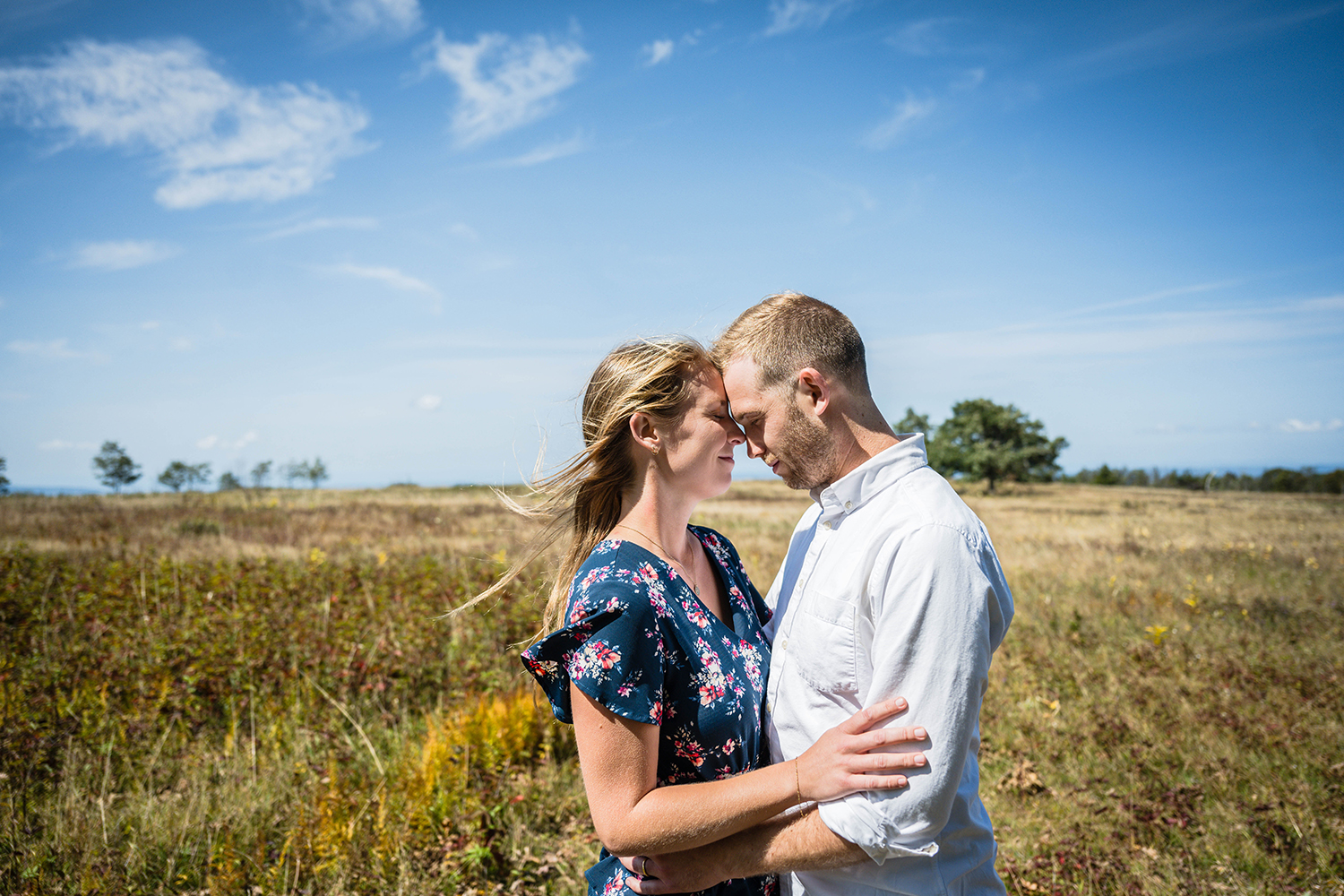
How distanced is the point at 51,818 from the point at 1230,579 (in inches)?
549

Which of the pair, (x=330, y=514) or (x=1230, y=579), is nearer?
(x=1230, y=579)

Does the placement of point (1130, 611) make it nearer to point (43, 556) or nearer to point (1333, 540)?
point (1333, 540)

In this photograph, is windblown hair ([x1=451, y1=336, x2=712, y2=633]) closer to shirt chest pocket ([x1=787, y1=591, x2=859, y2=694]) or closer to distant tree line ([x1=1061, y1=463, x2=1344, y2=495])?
shirt chest pocket ([x1=787, y1=591, x2=859, y2=694])

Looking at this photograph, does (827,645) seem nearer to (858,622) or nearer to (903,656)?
(858,622)

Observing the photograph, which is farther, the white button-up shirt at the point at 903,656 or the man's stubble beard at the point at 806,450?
the man's stubble beard at the point at 806,450

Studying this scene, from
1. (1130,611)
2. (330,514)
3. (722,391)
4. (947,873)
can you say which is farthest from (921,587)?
(330,514)

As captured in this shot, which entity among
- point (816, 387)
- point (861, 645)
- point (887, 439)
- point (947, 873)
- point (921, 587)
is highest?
point (816, 387)

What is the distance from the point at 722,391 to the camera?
90.4 inches

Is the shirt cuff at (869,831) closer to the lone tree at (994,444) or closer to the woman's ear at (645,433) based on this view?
the woman's ear at (645,433)

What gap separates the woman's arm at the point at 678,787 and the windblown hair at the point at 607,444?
66 cm

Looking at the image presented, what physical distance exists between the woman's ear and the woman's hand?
1.05 metres

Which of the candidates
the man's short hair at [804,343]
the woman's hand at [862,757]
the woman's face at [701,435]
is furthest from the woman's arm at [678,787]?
the man's short hair at [804,343]

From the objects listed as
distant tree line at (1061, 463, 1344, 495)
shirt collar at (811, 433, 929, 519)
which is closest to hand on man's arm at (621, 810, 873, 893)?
shirt collar at (811, 433, 929, 519)

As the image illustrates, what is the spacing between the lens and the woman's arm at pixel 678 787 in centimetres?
153
